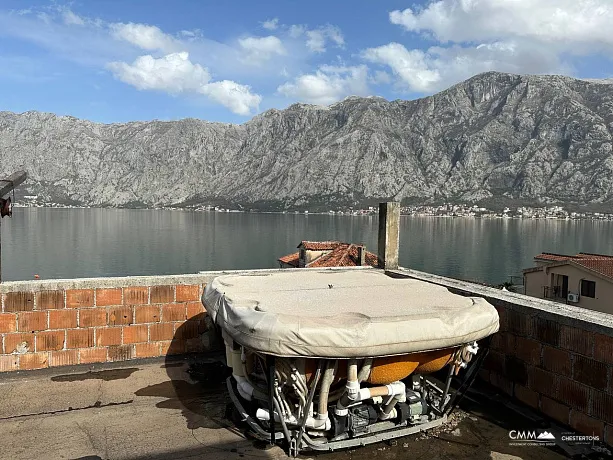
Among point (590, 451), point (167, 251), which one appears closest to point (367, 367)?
point (590, 451)

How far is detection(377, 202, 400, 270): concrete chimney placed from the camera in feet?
26.8

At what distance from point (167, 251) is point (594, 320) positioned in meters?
92.4

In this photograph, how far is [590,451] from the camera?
15.0ft

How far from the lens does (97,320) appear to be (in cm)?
661

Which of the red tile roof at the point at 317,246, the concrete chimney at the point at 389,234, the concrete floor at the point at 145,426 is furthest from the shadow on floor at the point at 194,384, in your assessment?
the red tile roof at the point at 317,246

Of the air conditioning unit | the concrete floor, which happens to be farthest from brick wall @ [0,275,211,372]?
the air conditioning unit

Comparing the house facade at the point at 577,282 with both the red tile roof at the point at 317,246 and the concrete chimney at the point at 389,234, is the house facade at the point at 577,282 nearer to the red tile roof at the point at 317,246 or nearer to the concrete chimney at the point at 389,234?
the red tile roof at the point at 317,246

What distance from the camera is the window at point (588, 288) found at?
31.1 metres

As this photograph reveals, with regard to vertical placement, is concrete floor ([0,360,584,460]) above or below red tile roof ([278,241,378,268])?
above

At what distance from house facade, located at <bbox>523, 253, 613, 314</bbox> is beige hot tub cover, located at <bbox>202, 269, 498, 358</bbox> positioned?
28.9m

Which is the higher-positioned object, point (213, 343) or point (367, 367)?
point (367, 367)

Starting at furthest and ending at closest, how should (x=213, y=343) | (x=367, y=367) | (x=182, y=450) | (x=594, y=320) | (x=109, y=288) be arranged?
1. (x=213, y=343)
2. (x=109, y=288)
3. (x=594, y=320)
4. (x=182, y=450)
5. (x=367, y=367)

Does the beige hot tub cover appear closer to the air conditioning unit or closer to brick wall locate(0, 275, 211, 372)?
brick wall locate(0, 275, 211, 372)

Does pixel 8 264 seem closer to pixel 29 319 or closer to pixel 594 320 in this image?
pixel 29 319
